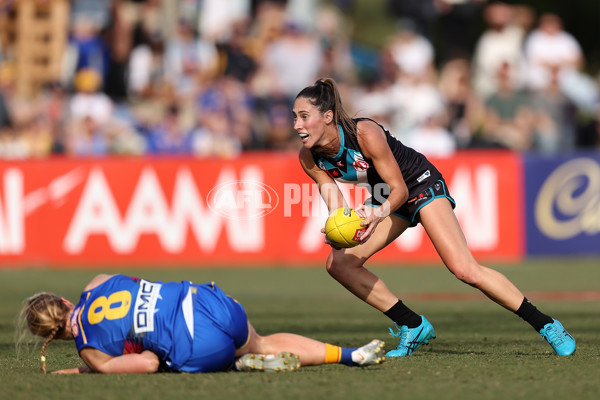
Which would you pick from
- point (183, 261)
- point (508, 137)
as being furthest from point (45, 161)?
point (508, 137)

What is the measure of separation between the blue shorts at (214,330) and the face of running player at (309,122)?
4.66 feet

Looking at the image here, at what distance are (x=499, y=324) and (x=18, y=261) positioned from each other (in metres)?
9.40

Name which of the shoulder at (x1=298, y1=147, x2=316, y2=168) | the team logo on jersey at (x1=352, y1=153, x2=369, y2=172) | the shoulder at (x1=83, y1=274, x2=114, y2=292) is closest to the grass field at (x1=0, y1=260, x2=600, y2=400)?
the shoulder at (x1=83, y1=274, x2=114, y2=292)

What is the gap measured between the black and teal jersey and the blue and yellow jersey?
1696 millimetres

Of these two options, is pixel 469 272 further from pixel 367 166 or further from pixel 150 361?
pixel 150 361

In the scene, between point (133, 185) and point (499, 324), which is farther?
point (133, 185)

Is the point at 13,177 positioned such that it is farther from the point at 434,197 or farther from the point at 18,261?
the point at 434,197

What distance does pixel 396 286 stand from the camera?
44.7ft

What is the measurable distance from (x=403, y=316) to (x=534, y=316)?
3.25ft

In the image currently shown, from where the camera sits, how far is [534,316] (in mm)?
7434

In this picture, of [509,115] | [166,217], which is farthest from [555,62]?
[166,217]

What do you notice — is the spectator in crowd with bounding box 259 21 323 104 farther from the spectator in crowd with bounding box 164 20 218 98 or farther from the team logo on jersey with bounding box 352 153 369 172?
the team logo on jersey with bounding box 352 153 369 172

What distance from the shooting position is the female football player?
289 inches

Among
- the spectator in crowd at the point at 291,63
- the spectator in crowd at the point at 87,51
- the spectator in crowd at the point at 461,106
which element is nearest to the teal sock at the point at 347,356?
the spectator in crowd at the point at 461,106
